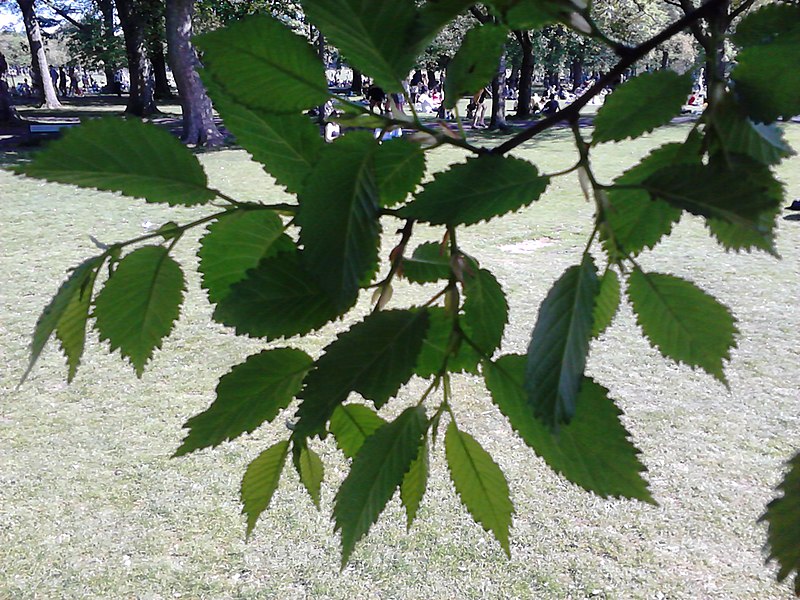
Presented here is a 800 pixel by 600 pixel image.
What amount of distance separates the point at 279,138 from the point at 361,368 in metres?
0.18

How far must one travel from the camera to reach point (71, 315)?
0.48 meters

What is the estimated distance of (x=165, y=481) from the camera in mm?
3496

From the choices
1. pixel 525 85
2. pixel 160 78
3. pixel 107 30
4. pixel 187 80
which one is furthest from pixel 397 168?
pixel 160 78

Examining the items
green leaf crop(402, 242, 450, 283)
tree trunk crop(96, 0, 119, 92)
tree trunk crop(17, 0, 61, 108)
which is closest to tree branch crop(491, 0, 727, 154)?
green leaf crop(402, 242, 450, 283)

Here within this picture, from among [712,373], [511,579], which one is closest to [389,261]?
[712,373]

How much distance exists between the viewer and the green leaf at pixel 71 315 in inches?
17.9

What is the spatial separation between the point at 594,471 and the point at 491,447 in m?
3.35

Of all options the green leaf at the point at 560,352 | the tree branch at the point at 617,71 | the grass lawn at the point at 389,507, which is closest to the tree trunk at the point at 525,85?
the grass lawn at the point at 389,507

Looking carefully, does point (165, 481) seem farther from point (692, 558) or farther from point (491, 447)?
point (692, 558)

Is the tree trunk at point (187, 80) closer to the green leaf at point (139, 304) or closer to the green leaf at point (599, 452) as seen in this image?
the green leaf at point (139, 304)

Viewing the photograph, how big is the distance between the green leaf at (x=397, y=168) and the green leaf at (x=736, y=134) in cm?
19

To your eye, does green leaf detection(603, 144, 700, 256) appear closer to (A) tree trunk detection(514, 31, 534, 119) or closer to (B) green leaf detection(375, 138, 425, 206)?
(B) green leaf detection(375, 138, 425, 206)

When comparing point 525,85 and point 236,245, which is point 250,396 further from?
point 525,85

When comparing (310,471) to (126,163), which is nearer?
(126,163)
